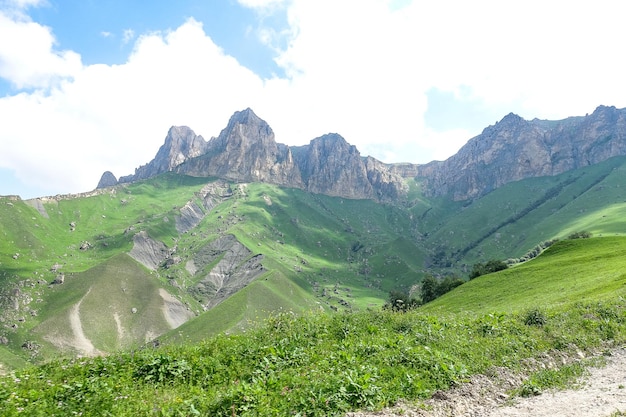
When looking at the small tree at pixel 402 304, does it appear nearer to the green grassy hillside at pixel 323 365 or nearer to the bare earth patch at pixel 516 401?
the green grassy hillside at pixel 323 365

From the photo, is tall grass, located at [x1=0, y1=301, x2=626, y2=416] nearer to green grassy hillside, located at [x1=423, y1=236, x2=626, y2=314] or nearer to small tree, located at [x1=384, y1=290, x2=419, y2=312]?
small tree, located at [x1=384, y1=290, x2=419, y2=312]

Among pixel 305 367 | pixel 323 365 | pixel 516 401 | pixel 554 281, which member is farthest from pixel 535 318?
pixel 554 281

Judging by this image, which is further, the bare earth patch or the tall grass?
the bare earth patch

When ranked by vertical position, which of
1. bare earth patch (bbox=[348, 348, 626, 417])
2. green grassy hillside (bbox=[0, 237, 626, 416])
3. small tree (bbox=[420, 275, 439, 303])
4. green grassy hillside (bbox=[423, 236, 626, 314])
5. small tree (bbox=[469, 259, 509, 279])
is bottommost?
small tree (bbox=[420, 275, 439, 303])

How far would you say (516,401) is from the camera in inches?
569

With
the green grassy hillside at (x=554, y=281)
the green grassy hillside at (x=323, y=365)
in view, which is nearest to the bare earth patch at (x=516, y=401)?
the green grassy hillside at (x=323, y=365)

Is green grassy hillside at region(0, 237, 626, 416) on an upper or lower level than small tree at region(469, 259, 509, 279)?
upper

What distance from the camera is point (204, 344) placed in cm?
1867

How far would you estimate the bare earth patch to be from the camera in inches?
512

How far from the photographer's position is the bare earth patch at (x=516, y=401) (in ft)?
42.6

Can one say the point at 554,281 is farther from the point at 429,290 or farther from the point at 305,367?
the point at 429,290

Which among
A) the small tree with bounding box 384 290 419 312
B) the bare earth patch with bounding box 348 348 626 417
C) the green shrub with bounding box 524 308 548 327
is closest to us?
the bare earth patch with bounding box 348 348 626 417

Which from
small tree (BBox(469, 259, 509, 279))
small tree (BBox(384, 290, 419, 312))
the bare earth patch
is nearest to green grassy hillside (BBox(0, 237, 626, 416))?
the bare earth patch

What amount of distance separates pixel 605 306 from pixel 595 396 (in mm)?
15049
